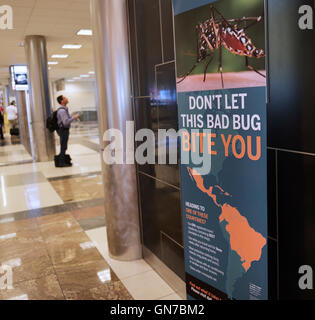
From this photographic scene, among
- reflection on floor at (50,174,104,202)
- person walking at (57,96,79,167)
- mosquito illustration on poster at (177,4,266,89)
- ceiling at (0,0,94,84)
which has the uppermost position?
ceiling at (0,0,94,84)

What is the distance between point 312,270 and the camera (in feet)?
5.42

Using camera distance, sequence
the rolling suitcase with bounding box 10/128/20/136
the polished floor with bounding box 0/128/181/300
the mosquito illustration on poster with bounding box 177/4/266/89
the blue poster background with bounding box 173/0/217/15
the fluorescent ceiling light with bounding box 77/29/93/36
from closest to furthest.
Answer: the mosquito illustration on poster with bounding box 177/4/266/89 < the blue poster background with bounding box 173/0/217/15 < the polished floor with bounding box 0/128/181/300 < the fluorescent ceiling light with bounding box 77/29/93/36 < the rolling suitcase with bounding box 10/128/20/136

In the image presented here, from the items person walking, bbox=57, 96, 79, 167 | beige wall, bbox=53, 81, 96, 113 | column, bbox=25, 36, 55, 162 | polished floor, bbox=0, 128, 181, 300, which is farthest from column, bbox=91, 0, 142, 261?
beige wall, bbox=53, 81, 96, 113

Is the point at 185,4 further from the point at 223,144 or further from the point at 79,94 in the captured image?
the point at 79,94

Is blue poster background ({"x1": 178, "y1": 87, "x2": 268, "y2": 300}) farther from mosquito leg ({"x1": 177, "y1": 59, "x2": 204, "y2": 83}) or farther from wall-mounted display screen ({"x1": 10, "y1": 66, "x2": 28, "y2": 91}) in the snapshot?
wall-mounted display screen ({"x1": 10, "y1": 66, "x2": 28, "y2": 91})

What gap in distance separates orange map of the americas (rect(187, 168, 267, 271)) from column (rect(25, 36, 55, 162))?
864 centimetres

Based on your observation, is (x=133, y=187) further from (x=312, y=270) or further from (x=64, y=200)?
(x=64, y=200)

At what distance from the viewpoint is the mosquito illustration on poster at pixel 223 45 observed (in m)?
1.61

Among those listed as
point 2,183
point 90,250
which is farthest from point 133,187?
point 2,183

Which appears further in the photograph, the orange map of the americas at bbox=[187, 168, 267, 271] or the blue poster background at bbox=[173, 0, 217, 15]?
the blue poster background at bbox=[173, 0, 217, 15]

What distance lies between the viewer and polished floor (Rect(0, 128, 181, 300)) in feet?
9.60
